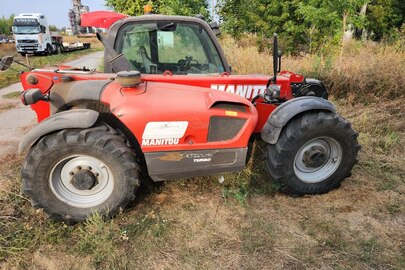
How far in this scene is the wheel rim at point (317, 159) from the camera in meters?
3.05

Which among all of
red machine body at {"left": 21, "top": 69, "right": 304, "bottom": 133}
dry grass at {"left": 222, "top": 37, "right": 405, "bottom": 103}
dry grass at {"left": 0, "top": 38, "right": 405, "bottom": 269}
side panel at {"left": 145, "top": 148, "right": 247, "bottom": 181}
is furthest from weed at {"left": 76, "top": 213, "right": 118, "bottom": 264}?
dry grass at {"left": 222, "top": 37, "right": 405, "bottom": 103}

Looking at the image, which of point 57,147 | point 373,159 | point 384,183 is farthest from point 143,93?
point 373,159

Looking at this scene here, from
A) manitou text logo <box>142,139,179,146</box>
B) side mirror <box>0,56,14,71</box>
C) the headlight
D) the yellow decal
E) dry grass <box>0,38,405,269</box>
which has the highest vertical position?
side mirror <box>0,56,14,71</box>

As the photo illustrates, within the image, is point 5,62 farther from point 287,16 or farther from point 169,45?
point 287,16

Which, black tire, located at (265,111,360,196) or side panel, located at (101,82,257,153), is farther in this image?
black tire, located at (265,111,360,196)

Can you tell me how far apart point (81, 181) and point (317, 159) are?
214 cm

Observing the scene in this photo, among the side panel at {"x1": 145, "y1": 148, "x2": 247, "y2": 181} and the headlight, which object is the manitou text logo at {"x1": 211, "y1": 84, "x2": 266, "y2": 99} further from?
the side panel at {"x1": 145, "y1": 148, "x2": 247, "y2": 181}

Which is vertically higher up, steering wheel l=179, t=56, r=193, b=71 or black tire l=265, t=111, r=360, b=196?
steering wheel l=179, t=56, r=193, b=71

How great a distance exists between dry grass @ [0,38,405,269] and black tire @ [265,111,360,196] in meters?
0.18

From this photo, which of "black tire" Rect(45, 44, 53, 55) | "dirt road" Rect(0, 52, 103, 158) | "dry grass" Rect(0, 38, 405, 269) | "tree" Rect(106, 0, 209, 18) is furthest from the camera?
"black tire" Rect(45, 44, 53, 55)

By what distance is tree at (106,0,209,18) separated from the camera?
403 inches

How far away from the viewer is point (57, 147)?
247cm

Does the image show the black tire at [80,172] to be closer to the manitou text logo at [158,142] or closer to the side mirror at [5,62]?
the manitou text logo at [158,142]

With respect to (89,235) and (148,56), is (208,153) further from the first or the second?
(148,56)
